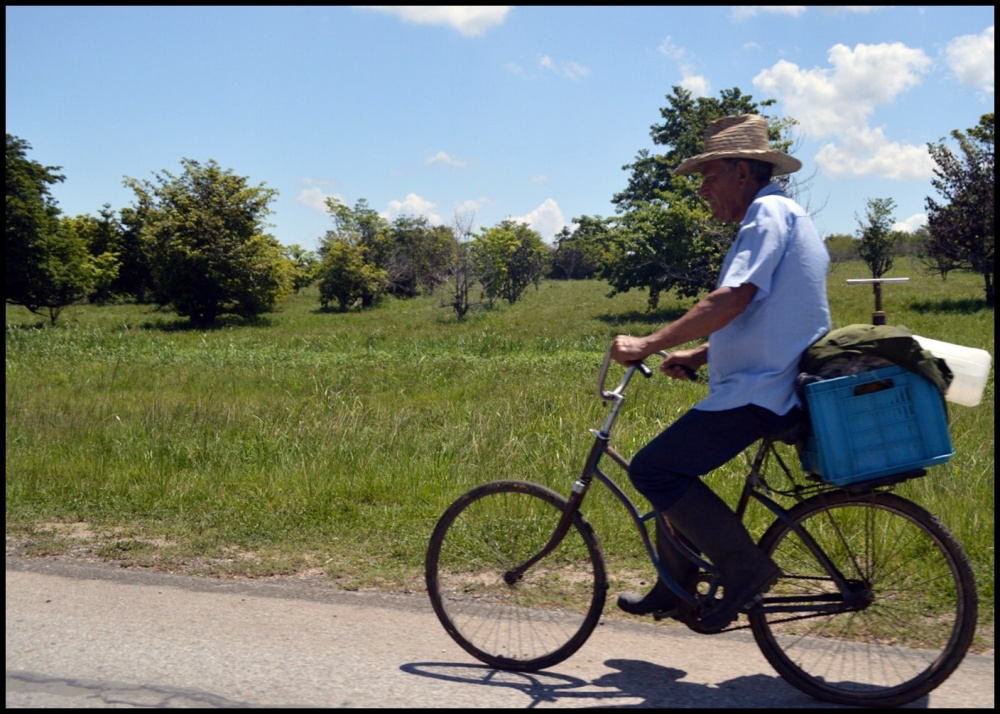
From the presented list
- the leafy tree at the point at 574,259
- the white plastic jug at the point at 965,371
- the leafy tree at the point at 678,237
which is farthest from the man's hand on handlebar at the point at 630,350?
the leafy tree at the point at 574,259

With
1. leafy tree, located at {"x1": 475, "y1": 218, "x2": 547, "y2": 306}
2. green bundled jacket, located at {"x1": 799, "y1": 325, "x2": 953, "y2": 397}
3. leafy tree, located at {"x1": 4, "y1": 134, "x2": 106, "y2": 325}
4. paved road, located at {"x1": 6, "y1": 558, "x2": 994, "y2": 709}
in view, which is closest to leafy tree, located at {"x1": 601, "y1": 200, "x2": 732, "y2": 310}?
leafy tree, located at {"x1": 475, "y1": 218, "x2": 547, "y2": 306}

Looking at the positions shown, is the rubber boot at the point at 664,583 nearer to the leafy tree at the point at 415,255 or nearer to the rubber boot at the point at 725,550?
the rubber boot at the point at 725,550

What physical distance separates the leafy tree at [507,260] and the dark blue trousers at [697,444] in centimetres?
3448

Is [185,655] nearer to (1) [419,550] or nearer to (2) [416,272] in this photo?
(1) [419,550]

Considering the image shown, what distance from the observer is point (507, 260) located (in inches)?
1885

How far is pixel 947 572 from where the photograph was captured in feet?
10.3

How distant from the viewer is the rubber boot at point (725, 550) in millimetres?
3211

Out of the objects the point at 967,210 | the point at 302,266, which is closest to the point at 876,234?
the point at 967,210

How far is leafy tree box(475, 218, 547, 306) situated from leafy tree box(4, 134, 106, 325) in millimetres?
15904

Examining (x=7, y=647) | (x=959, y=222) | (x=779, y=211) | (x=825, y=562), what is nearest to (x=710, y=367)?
(x=779, y=211)

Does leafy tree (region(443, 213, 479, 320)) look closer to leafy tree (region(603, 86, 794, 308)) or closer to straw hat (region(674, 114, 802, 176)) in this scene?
leafy tree (region(603, 86, 794, 308))

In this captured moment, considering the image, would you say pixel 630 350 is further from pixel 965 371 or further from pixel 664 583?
pixel 965 371

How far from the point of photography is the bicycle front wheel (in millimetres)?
3582

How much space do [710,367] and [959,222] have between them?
102ft
